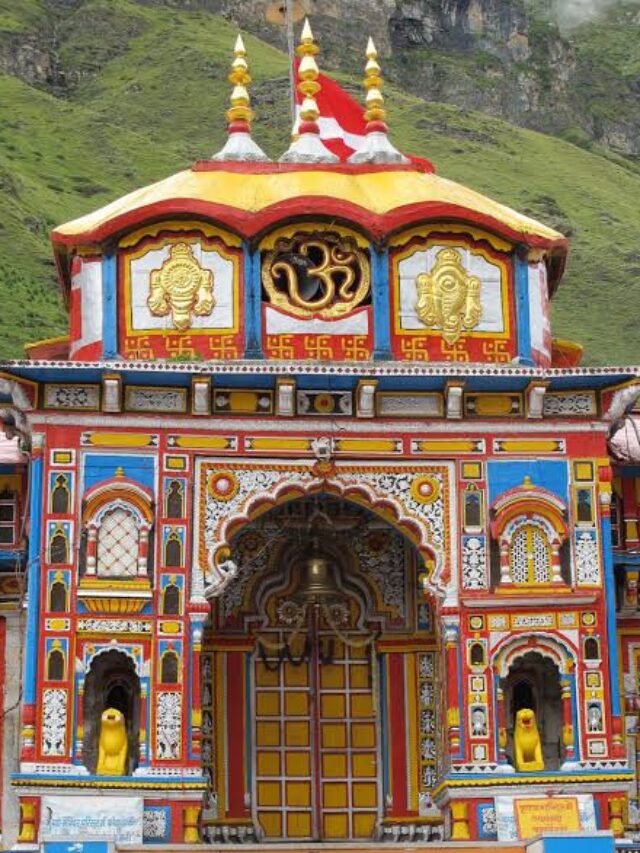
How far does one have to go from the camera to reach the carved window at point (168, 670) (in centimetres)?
1983

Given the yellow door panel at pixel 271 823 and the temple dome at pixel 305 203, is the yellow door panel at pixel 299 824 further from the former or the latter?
the temple dome at pixel 305 203

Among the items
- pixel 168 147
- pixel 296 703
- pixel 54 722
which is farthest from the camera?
pixel 168 147

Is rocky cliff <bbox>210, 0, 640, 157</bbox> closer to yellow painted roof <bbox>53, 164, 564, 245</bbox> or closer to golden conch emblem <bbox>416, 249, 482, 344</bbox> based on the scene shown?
yellow painted roof <bbox>53, 164, 564, 245</bbox>

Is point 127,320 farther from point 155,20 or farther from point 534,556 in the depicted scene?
point 155,20

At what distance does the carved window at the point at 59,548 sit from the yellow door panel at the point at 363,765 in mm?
3943

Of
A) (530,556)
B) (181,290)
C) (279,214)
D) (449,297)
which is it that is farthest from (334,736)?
(279,214)

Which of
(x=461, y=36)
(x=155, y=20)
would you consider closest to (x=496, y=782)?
(x=155, y=20)

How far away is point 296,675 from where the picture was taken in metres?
22.0

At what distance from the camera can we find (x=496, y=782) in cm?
1989

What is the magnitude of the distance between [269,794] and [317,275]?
5382 millimetres

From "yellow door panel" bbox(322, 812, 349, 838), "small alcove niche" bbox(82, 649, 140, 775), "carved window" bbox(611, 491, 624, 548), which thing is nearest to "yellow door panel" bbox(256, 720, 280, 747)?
"yellow door panel" bbox(322, 812, 349, 838)

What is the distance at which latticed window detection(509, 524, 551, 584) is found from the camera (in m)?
20.6

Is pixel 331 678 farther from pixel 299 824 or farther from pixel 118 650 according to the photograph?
pixel 118 650

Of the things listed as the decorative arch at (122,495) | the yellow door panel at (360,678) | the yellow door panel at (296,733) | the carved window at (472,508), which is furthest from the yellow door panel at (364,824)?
the decorative arch at (122,495)
